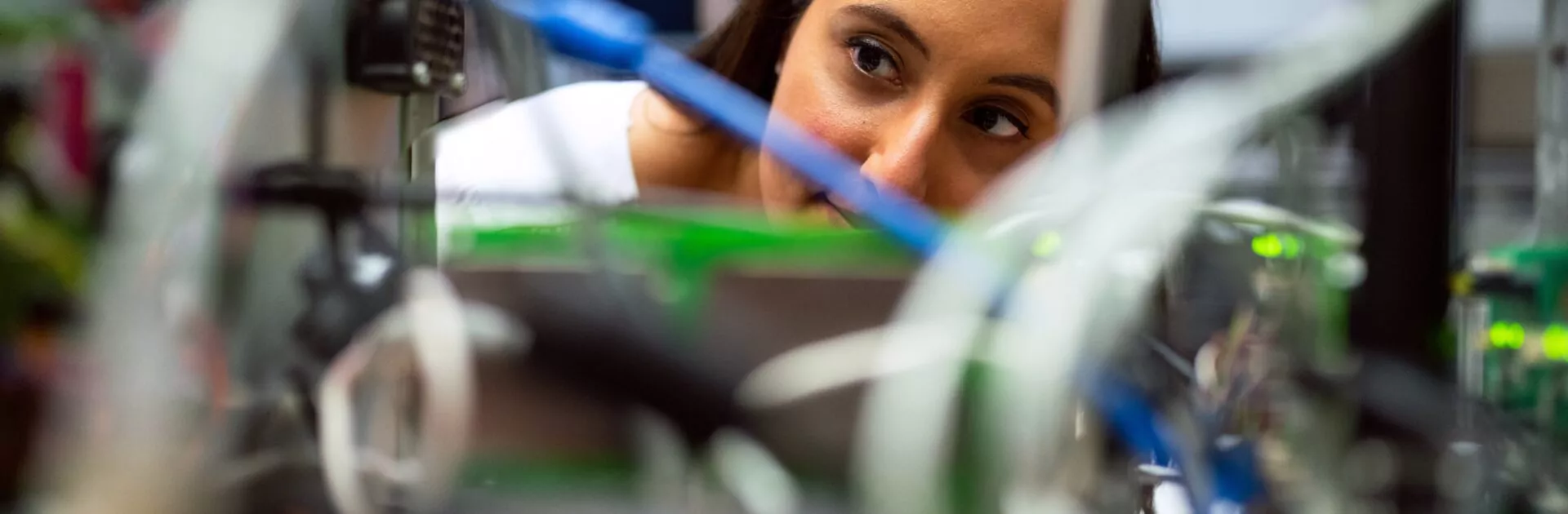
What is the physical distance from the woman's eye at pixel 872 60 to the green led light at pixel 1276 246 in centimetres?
40

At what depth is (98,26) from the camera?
0.26m

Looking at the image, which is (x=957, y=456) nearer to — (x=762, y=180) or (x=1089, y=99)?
(x=1089, y=99)

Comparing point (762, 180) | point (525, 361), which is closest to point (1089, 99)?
point (525, 361)

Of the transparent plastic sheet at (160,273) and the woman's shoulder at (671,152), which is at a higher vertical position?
the woman's shoulder at (671,152)

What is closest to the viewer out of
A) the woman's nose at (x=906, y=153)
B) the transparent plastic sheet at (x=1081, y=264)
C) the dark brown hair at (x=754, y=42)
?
the transparent plastic sheet at (x=1081, y=264)

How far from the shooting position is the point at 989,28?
603 mm

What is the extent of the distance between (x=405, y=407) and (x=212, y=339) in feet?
0.16

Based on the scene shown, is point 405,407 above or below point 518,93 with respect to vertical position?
below

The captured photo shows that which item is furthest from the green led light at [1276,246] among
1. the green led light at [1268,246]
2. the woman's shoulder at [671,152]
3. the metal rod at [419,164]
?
the woman's shoulder at [671,152]

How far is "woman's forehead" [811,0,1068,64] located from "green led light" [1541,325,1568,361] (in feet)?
1.20

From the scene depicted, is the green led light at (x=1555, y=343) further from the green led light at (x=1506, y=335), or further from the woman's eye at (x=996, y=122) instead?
the woman's eye at (x=996, y=122)

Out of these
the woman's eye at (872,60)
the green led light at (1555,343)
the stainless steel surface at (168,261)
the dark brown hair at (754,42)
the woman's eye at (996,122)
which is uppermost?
the dark brown hair at (754,42)

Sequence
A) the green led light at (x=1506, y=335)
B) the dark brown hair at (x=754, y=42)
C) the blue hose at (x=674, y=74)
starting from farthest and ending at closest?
the dark brown hair at (x=754, y=42), the green led light at (x=1506, y=335), the blue hose at (x=674, y=74)

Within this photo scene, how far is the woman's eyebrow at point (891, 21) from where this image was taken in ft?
2.04
